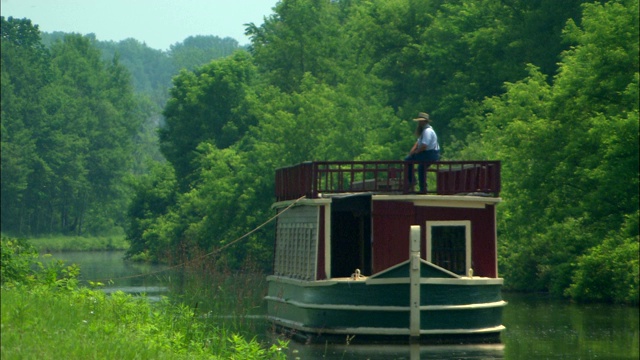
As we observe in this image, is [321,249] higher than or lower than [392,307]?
higher

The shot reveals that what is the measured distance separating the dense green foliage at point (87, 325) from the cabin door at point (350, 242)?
7127 mm

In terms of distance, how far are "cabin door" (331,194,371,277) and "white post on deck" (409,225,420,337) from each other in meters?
3.35

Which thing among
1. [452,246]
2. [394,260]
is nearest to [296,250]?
[394,260]

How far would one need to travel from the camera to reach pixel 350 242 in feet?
86.0

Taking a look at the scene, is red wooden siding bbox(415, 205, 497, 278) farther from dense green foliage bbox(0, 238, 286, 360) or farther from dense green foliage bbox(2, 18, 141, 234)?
dense green foliage bbox(2, 18, 141, 234)

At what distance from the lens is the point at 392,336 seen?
22.8 metres

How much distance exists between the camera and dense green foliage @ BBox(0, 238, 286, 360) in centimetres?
1277

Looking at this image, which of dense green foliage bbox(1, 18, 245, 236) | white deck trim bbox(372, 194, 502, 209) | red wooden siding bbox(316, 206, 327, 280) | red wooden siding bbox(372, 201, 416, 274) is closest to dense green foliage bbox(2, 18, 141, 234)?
dense green foliage bbox(1, 18, 245, 236)

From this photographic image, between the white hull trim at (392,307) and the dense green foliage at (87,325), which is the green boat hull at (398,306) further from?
the dense green foliage at (87,325)

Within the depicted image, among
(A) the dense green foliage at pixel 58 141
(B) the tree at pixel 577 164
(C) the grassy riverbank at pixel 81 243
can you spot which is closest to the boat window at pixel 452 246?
(B) the tree at pixel 577 164

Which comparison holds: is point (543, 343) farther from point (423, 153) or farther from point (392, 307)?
point (423, 153)

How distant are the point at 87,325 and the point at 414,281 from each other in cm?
893

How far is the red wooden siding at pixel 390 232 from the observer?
23.8 meters

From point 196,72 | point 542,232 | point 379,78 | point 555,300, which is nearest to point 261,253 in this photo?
point 379,78
